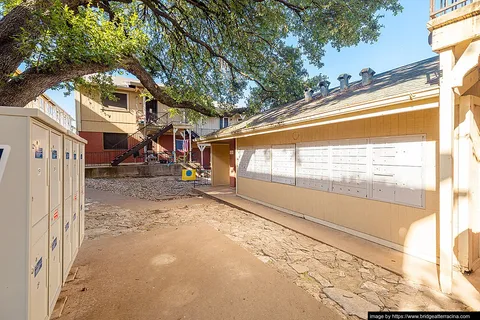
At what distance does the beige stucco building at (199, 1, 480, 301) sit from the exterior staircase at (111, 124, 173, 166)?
12673 mm

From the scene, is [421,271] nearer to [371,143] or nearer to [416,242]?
[416,242]

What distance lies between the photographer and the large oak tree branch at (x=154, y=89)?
251 inches

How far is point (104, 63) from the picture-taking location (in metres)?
5.30

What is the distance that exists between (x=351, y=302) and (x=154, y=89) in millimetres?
7770

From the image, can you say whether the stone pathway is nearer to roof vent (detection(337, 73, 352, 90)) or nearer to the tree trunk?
the tree trunk

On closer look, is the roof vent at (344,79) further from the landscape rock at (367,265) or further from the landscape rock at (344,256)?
the landscape rock at (367,265)

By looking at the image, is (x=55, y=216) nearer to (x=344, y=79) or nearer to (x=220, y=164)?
(x=344, y=79)

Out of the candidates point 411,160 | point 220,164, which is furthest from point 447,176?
point 220,164

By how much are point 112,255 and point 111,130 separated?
1527 centimetres

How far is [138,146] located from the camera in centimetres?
1583

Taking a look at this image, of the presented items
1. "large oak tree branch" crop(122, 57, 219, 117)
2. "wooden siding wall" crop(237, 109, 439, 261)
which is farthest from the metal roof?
"large oak tree branch" crop(122, 57, 219, 117)

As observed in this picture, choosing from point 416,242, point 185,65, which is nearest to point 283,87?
point 185,65

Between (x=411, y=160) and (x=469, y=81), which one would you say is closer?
(x=469, y=81)

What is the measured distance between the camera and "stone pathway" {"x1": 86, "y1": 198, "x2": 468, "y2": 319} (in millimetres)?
2424
